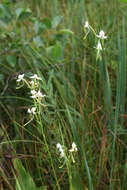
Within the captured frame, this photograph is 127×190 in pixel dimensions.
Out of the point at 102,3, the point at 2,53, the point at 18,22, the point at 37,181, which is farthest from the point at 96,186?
the point at 102,3

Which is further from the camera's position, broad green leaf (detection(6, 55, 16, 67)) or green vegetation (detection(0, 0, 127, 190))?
broad green leaf (detection(6, 55, 16, 67))

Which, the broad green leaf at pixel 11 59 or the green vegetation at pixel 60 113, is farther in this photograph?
the broad green leaf at pixel 11 59

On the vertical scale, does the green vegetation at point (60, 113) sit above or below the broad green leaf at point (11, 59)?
below

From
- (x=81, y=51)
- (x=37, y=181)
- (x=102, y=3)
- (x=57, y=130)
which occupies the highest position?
(x=102, y=3)

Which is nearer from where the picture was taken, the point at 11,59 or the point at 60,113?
the point at 60,113

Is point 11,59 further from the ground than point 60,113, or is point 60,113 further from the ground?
point 11,59

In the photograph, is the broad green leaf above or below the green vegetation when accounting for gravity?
above

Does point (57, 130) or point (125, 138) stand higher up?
point (57, 130)

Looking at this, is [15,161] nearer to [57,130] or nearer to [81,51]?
[57,130]
